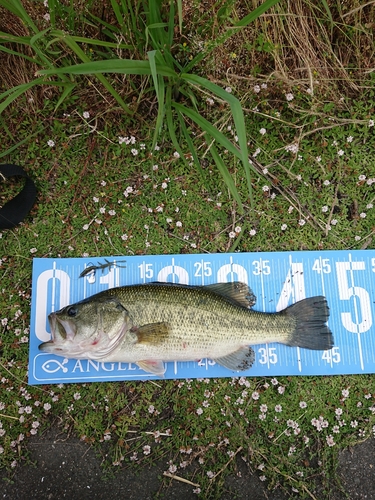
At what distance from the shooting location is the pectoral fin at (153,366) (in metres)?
3.39

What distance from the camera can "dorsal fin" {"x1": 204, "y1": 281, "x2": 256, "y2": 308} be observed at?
136 inches

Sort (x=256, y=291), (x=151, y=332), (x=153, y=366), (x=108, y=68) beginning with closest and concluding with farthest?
1. (x=108, y=68)
2. (x=151, y=332)
3. (x=153, y=366)
4. (x=256, y=291)

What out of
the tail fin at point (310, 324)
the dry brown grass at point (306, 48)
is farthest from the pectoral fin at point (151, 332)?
the dry brown grass at point (306, 48)

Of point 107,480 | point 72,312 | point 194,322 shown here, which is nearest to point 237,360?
point 194,322

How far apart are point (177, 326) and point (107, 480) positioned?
5.28 ft

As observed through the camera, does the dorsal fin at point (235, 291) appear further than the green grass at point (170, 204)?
No

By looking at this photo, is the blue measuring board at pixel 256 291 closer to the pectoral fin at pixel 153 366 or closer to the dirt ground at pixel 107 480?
the pectoral fin at pixel 153 366

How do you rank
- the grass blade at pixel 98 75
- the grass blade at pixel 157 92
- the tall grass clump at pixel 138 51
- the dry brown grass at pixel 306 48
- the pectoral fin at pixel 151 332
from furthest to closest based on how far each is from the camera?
the dry brown grass at pixel 306 48
the pectoral fin at pixel 151 332
the tall grass clump at pixel 138 51
the grass blade at pixel 98 75
the grass blade at pixel 157 92

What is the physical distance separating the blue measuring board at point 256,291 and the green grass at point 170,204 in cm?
10

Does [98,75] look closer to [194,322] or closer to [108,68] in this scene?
[108,68]

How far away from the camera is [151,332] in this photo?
321 centimetres

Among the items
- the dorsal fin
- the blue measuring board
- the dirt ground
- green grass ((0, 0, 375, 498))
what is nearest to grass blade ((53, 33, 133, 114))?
green grass ((0, 0, 375, 498))

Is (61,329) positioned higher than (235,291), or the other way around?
(235,291)

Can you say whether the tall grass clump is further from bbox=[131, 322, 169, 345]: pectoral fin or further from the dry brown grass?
bbox=[131, 322, 169, 345]: pectoral fin
